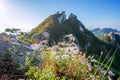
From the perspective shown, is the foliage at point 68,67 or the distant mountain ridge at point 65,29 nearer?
the foliage at point 68,67

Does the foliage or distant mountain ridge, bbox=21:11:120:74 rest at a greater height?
distant mountain ridge, bbox=21:11:120:74

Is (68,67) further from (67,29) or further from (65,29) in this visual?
(67,29)

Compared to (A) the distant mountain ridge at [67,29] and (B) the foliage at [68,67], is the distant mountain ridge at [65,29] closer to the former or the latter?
(A) the distant mountain ridge at [67,29]

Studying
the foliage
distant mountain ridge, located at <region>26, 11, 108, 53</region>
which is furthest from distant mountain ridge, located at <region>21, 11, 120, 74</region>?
the foliage

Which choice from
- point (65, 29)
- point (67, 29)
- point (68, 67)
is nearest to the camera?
point (68, 67)

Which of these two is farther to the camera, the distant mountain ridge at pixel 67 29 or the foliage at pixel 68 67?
the distant mountain ridge at pixel 67 29

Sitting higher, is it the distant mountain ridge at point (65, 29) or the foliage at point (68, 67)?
the distant mountain ridge at point (65, 29)

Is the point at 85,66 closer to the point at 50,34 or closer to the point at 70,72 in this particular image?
the point at 70,72

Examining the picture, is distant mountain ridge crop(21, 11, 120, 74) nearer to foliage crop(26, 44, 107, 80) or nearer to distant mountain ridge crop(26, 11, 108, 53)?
distant mountain ridge crop(26, 11, 108, 53)

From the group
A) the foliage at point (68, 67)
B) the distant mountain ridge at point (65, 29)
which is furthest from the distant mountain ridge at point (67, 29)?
the foliage at point (68, 67)

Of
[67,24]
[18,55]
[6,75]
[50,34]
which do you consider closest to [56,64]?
[6,75]

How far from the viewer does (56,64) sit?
6020 millimetres

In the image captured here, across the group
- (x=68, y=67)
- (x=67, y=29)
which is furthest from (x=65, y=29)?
(x=68, y=67)

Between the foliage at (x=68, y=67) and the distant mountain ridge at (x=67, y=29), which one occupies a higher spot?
the distant mountain ridge at (x=67, y=29)
